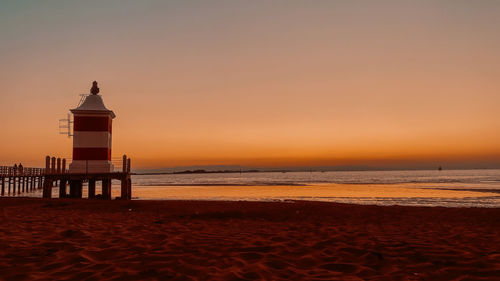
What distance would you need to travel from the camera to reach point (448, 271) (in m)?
4.59

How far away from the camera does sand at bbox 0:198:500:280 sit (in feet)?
14.5

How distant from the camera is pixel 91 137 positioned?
1802 centimetres

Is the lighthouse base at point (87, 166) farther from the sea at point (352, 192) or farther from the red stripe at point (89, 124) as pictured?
the sea at point (352, 192)

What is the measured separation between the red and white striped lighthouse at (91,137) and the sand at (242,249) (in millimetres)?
9397

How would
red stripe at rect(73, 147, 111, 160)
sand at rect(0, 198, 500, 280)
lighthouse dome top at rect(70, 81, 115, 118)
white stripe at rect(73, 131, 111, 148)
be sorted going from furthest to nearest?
red stripe at rect(73, 147, 111, 160) < white stripe at rect(73, 131, 111, 148) < lighthouse dome top at rect(70, 81, 115, 118) < sand at rect(0, 198, 500, 280)

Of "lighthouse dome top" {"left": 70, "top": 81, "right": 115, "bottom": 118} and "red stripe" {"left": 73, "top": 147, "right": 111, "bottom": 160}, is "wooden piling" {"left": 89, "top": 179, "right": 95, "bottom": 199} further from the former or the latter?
"lighthouse dome top" {"left": 70, "top": 81, "right": 115, "bottom": 118}

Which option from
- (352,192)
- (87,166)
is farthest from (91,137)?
(352,192)

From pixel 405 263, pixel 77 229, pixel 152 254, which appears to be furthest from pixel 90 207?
pixel 405 263

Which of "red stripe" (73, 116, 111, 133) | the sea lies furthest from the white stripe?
the sea

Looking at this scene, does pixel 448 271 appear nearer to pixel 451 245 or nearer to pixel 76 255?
pixel 451 245

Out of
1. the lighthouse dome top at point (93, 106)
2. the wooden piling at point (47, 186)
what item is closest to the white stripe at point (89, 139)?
the lighthouse dome top at point (93, 106)

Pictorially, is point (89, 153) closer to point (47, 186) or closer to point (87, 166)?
point (87, 166)

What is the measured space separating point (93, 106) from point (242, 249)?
14969 mm

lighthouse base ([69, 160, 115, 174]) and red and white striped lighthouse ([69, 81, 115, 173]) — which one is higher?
red and white striped lighthouse ([69, 81, 115, 173])
